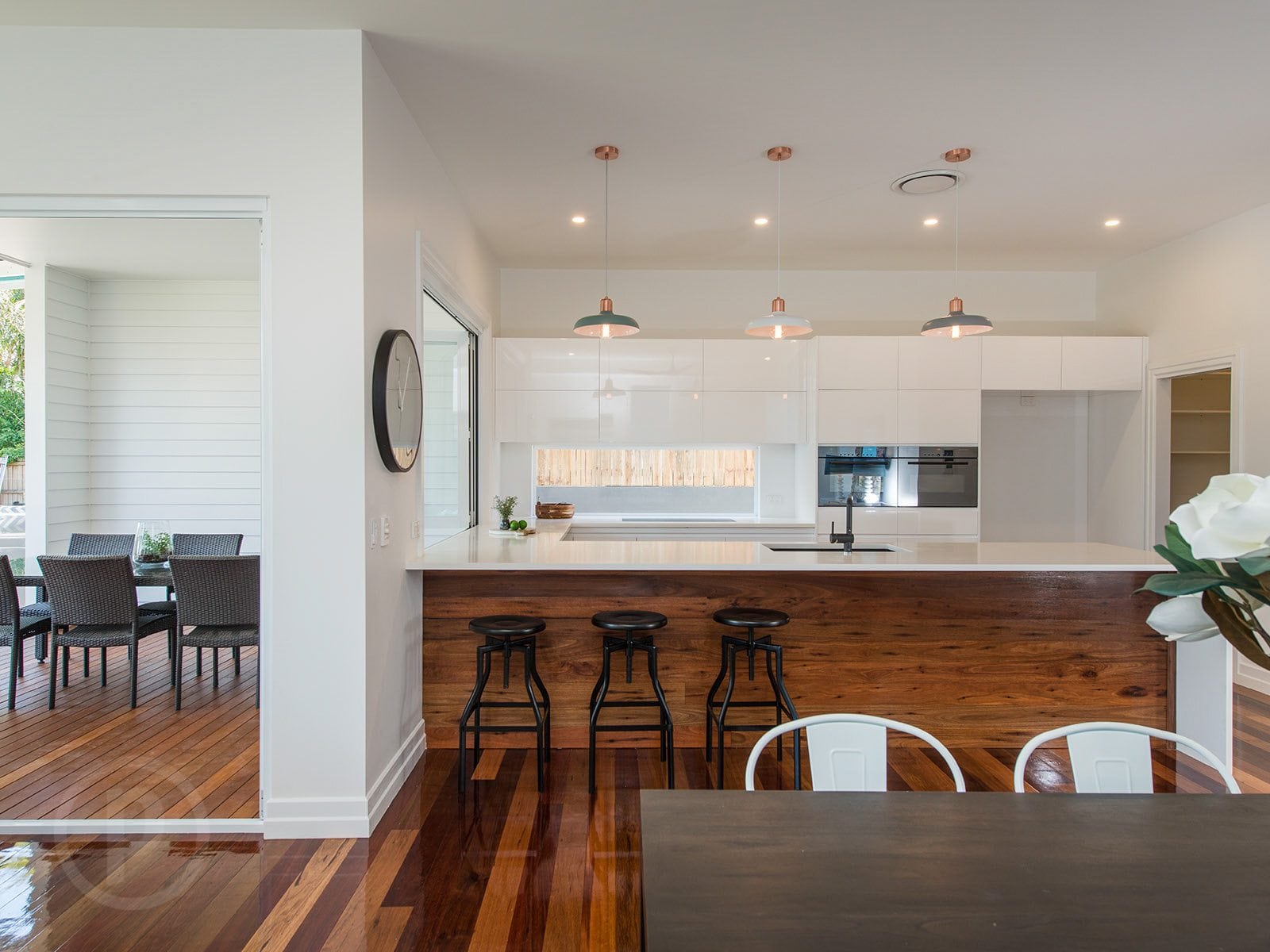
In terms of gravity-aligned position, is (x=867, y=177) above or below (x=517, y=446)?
above

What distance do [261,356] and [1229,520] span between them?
2.86m

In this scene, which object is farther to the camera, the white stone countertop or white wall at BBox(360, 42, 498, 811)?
the white stone countertop

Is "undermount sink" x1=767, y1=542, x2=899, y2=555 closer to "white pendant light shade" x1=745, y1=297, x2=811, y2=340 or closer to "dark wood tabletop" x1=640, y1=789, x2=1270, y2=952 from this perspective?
"white pendant light shade" x1=745, y1=297, x2=811, y2=340

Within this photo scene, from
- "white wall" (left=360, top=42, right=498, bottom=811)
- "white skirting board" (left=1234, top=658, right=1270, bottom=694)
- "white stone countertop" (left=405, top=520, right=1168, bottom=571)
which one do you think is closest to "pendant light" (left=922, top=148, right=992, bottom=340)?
"white stone countertop" (left=405, top=520, right=1168, bottom=571)

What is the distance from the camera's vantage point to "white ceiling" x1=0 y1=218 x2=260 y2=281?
288 cm

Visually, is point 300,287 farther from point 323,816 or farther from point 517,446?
point 517,446

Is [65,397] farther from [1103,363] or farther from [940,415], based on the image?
[1103,363]

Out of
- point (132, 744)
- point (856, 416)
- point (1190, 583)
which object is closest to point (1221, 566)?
point (1190, 583)

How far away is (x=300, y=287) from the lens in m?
2.72

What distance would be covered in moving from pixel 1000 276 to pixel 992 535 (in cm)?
211

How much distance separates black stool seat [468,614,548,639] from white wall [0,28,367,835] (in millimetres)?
557

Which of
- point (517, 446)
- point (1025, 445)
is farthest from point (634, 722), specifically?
point (1025, 445)

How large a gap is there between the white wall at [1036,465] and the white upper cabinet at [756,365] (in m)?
1.70

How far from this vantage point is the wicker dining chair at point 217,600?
12.4 ft
